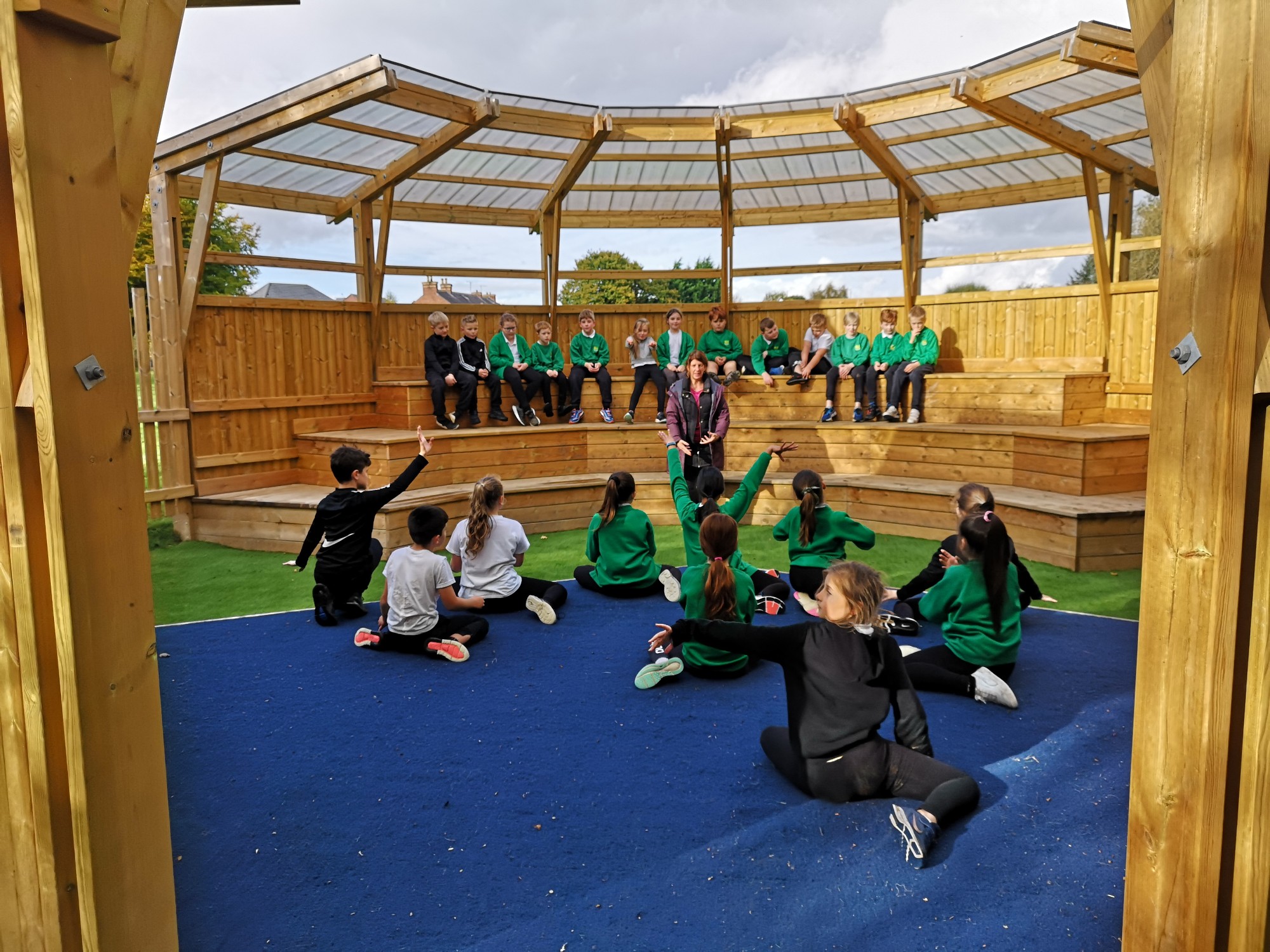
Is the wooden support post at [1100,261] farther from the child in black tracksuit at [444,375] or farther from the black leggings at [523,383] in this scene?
the child in black tracksuit at [444,375]

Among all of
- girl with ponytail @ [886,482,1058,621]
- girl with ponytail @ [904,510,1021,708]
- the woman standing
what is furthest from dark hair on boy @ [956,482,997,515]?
the woman standing

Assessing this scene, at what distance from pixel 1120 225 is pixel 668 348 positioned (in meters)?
5.37

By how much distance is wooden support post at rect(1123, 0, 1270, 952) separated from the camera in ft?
5.18

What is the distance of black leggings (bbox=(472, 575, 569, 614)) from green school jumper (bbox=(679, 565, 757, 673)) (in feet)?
4.57

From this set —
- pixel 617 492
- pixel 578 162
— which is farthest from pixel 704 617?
pixel 578 162

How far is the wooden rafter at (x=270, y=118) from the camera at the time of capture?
278 inches

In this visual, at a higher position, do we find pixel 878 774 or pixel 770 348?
pixel 770 348

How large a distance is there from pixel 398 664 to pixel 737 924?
271 centimetres

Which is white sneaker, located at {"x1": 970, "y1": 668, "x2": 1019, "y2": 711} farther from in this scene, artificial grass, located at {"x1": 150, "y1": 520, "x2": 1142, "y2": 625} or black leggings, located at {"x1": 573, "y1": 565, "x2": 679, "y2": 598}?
black leggings, located at {"x1": 573, "y1": 565, "x2": 679, "y2": 598}

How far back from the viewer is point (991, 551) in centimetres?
379

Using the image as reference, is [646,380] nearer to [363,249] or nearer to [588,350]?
[588,350]

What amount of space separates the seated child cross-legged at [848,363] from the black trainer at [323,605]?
615 centimetres

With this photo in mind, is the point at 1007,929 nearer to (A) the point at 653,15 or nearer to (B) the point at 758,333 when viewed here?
(B) the point at 758,333

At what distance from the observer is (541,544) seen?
7.45m
